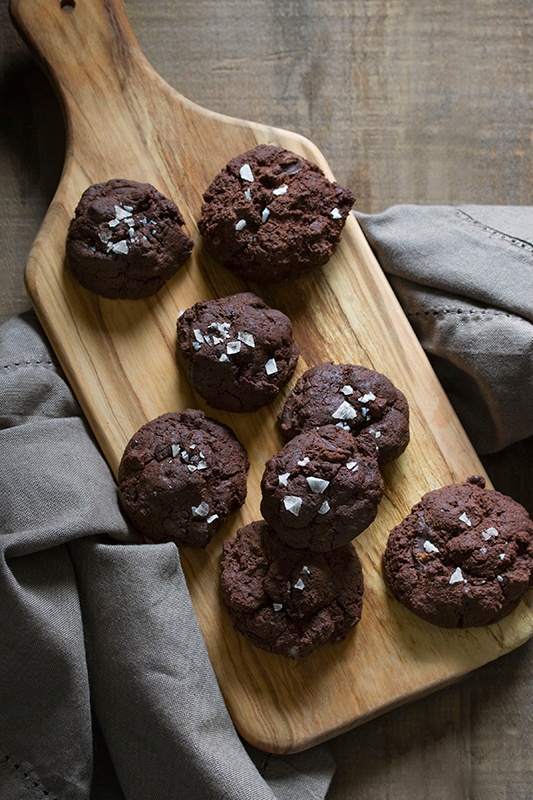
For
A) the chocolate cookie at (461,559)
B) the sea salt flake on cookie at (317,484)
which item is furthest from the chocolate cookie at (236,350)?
the chocolate cookie at (461,559)

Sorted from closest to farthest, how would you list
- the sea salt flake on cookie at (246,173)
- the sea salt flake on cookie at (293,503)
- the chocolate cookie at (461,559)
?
the sea salt flake on cookie at (293,503) → the chocolate cookie at (461,559) → the sea salt flake on cookie at (246,173)

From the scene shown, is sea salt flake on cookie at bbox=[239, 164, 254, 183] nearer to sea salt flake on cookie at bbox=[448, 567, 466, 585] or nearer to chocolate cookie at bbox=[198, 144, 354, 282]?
chocolate cookie at bbox=[198, 144, 354, 282]

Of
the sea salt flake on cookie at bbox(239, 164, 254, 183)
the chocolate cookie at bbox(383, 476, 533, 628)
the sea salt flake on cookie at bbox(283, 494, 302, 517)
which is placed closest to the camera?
the sea salt flake on cookie at bbox(283, 494, 302, 517)

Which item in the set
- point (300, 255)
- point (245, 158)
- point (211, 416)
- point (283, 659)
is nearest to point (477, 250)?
point (300, 255)

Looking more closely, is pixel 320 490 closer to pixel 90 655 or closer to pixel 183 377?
pixel 183 377

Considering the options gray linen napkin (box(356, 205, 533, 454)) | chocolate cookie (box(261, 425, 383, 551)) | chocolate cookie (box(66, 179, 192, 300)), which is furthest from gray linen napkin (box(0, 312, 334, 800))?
gray linen napkin (box(356, 205, 533, 454))

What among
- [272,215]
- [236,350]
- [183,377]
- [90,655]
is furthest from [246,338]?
[90,655]

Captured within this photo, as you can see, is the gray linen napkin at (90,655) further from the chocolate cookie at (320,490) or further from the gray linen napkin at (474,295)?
the gray linen napkin at (474,295)
